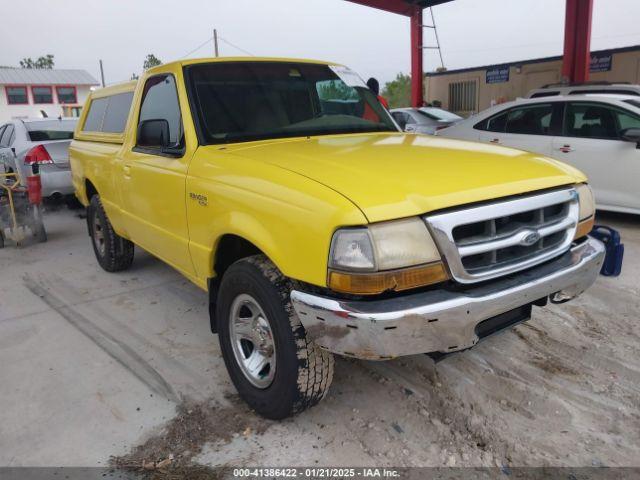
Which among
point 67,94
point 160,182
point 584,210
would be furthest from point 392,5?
point 67,94

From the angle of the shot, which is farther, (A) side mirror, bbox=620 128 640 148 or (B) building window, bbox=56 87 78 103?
(B) building window, bbox=56 87 78 103

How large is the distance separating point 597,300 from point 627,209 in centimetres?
260

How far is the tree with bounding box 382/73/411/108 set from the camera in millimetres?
29087

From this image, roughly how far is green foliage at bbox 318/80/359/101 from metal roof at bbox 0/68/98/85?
52.2 meters

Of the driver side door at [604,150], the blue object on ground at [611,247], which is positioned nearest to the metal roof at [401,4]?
the driver side door at [604,150]

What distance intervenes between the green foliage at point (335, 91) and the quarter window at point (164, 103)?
105cm

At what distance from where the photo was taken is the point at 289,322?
2.46 metres

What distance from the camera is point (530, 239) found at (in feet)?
8.28

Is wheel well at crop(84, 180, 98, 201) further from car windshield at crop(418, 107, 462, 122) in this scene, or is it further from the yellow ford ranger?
car windshield at crop(418, 107, 462, 122)

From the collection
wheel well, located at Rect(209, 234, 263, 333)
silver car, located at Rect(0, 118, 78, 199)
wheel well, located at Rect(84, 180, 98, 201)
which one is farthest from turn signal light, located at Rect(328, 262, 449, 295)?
silver car, located at Rect(0, 118, 78, 199)

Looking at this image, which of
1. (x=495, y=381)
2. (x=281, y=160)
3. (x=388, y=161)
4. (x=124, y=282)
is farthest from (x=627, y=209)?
(x=124, y=282)

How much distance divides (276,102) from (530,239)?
6.38ft

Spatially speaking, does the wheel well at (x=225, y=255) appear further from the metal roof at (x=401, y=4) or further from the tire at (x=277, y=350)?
the metal roof at (x=401, y=4)

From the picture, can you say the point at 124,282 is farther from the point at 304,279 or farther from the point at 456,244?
the point at 456,244
